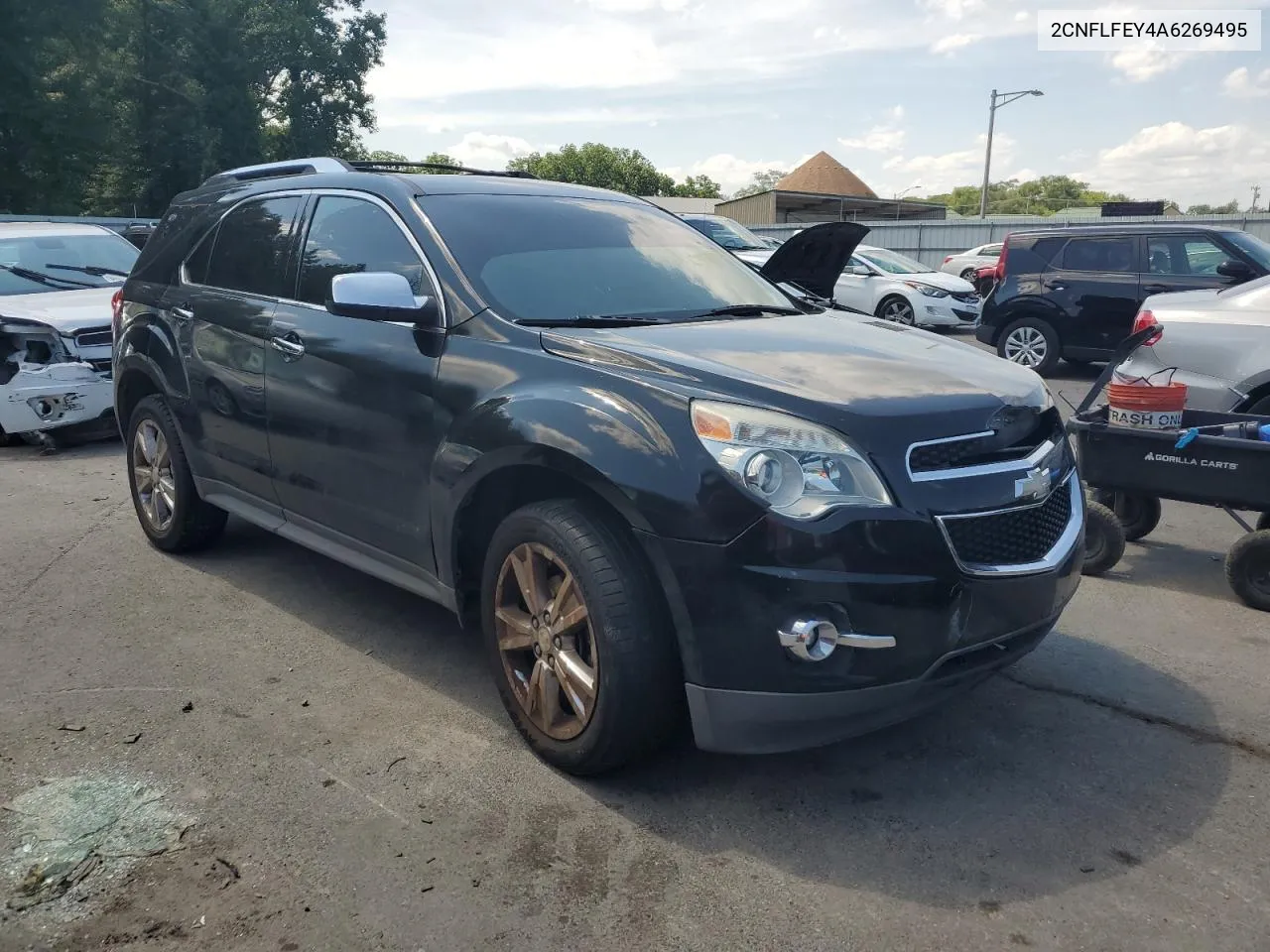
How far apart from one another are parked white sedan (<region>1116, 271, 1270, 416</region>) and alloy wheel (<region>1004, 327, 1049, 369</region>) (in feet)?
18.4

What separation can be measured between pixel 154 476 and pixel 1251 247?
34.9 ft

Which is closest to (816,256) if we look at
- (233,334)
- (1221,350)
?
(1221,350)

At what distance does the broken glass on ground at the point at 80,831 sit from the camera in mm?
2752

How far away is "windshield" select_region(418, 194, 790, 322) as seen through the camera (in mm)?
3709

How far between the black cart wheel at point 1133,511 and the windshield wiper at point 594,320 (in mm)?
3277

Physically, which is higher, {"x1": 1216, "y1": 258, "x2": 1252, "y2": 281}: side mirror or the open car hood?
the open car hood

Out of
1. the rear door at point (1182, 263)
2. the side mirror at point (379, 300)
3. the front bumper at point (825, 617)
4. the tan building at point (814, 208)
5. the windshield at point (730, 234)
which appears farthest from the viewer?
the tan building at point (814, 208)

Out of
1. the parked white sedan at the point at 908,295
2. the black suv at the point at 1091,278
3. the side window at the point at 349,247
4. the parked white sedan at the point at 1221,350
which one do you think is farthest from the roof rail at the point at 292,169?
the parked white sedan at the point at 908,295

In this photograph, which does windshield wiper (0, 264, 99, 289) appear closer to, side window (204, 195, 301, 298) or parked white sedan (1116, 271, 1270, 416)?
side window (204, 195, 301, 298)

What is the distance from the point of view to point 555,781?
3.22 meters

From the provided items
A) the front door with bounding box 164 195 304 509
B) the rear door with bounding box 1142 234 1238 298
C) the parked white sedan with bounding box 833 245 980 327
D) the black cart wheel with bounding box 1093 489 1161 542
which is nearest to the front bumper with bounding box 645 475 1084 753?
the front door with bounding box 164 195 304 509

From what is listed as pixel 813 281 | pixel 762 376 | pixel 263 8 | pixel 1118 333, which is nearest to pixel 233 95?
pixel 263 8

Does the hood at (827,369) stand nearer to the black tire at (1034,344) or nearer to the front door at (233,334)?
the front door at (233,334)

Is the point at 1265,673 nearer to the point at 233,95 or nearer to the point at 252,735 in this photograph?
the point at 252,735
